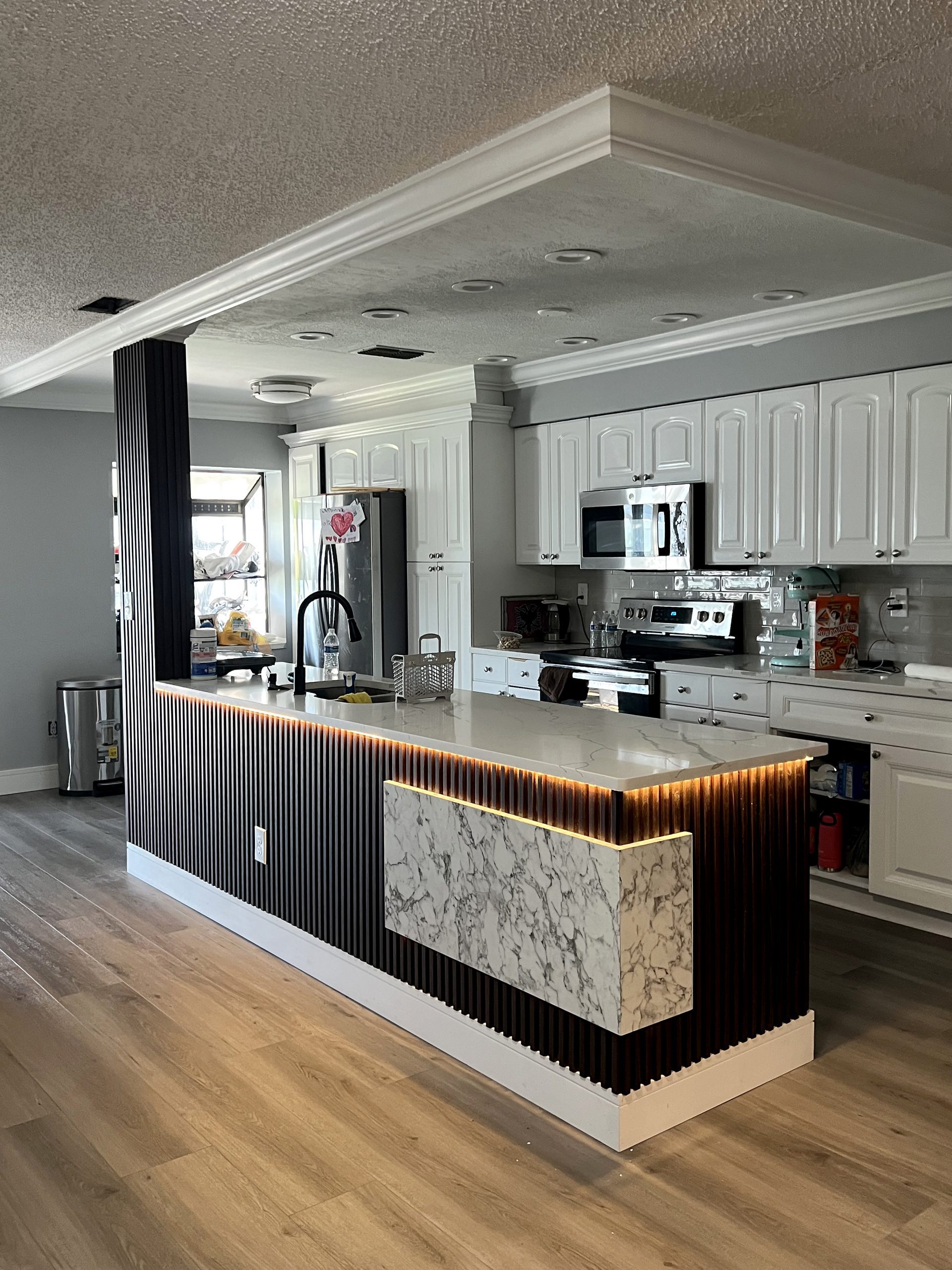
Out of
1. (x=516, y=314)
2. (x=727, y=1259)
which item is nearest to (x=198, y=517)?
(x=516, y=314)

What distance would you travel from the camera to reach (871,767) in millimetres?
4262

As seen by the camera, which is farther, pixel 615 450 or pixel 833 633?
pixel 615 450

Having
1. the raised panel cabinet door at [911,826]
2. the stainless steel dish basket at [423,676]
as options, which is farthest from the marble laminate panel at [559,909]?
the raised panel cabinet door at [911,826]

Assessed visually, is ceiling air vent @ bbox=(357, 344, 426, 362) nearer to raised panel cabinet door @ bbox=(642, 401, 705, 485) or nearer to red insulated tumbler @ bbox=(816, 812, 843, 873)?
raised panel cabinet door @ bbox=(642, 401, 705, 485)

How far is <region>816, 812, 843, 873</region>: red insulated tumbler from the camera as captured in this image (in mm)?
4523

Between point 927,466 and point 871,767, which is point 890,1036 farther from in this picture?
point 927,466

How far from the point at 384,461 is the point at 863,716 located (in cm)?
364

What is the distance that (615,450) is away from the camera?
5.73 metres

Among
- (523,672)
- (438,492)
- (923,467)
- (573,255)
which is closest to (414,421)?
(438,492)

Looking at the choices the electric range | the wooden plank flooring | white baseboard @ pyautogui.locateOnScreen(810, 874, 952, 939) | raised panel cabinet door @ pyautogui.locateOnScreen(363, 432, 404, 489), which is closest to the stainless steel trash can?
raised panel cabinet door @ pyautogui.locateOnScreen(363, 432, 404, 489)

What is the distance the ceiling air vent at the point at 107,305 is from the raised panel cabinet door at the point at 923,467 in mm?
3202

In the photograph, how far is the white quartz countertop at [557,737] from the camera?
2.73m

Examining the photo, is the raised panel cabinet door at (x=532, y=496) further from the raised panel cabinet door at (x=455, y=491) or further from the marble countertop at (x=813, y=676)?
the marble countertop at (x=813, y=676)

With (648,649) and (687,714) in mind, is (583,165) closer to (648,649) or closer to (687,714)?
(687,714)
